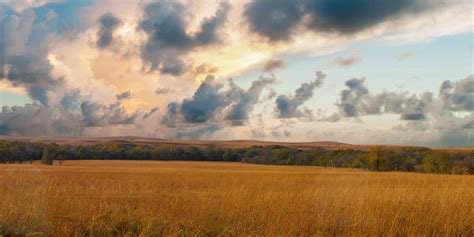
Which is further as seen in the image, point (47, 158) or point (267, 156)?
point (267, 156)

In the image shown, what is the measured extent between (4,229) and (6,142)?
104476mm

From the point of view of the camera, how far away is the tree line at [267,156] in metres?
97.8

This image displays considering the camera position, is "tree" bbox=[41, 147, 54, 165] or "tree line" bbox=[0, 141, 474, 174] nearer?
"tree" bbox=[41, 147, 54, 165]

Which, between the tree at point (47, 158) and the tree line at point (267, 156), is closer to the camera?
the tree at point (47, 158)

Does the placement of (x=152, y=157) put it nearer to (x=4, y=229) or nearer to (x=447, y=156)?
(x=447, y=156)

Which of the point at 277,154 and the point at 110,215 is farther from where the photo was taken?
the point at 277,154

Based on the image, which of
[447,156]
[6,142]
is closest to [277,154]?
[447,156]

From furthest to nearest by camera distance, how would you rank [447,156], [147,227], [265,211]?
[447,156] < [265,211] < [147,227]

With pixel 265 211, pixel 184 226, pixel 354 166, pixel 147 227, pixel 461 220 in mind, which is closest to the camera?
pixel 147 227

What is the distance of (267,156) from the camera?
126562mm

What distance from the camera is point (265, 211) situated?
56.4 ft

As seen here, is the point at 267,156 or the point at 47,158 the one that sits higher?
the point at 267,156

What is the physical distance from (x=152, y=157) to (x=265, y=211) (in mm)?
111146

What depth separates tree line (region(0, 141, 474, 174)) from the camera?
9775 centimetres
